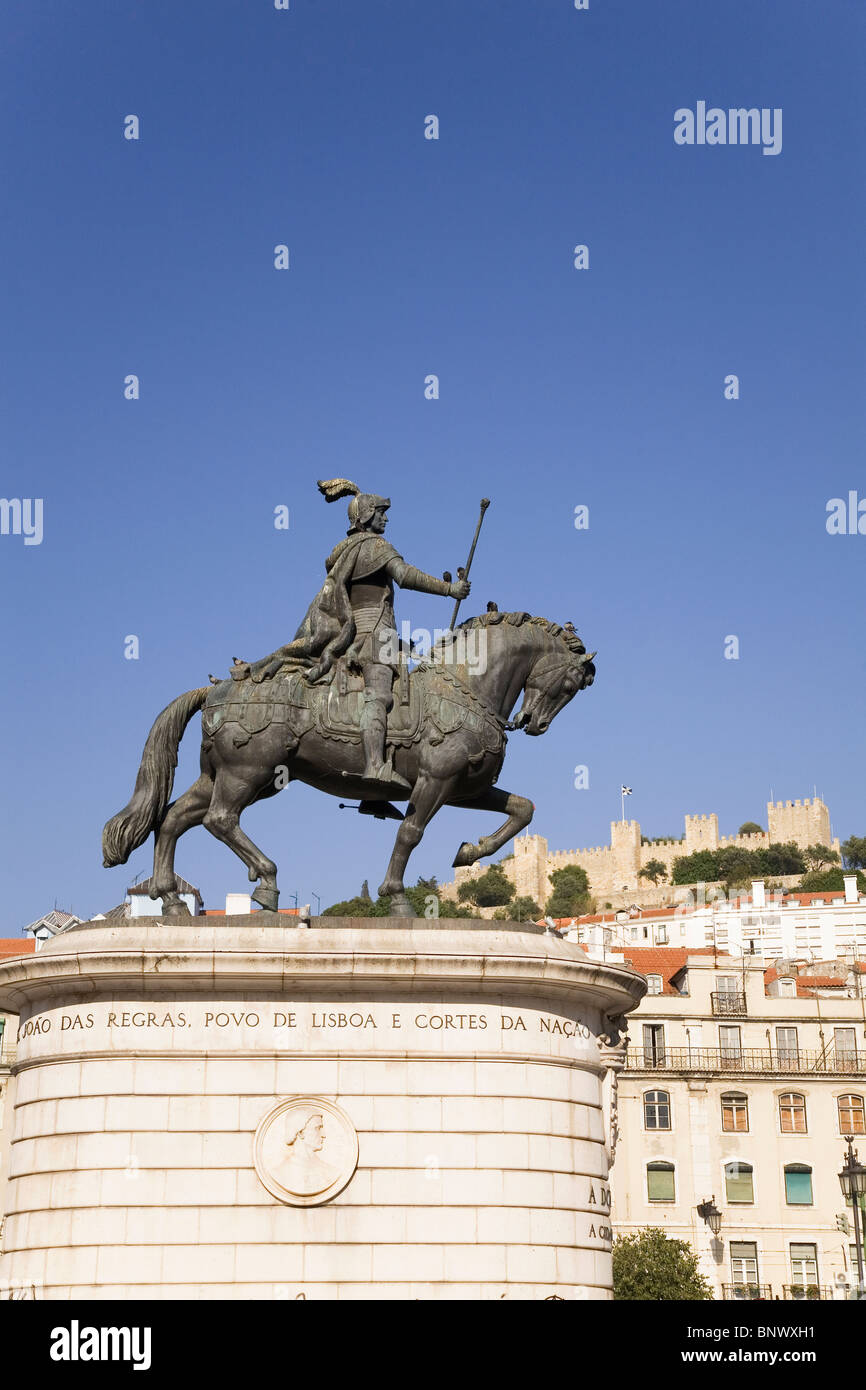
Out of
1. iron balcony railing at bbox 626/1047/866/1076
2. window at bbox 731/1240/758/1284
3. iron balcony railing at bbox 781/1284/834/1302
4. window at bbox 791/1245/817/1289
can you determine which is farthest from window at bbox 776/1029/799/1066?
iron balcony railing at bbox 781/1284/834/1302

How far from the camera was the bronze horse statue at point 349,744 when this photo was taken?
17891 millimetres

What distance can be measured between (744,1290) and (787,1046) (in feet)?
27.7

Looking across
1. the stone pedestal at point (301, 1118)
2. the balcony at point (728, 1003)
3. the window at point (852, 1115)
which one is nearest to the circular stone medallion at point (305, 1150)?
the stone pedestal at point (301, 1118)

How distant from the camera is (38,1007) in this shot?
56.3ft

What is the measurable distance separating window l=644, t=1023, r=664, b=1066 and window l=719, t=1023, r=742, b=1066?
6.33 ft

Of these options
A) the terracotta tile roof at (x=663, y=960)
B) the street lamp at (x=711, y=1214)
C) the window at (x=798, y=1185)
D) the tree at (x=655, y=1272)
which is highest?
the terracotta tile roof at (x=663, y=960)

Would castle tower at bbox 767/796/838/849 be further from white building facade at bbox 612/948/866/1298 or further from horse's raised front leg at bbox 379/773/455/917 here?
horse's raised front leg at bbox 379/773/455/917

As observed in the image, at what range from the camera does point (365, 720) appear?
1783cm

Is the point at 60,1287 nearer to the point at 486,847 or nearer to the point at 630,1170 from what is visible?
the point at 486,847

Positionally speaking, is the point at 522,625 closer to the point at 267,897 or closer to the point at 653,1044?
the point at 267,897

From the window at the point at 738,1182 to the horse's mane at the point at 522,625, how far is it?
3769 cm

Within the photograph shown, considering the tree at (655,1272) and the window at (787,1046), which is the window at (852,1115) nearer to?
the window at (787,1046)

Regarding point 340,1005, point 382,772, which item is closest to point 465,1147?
point 340,1005
